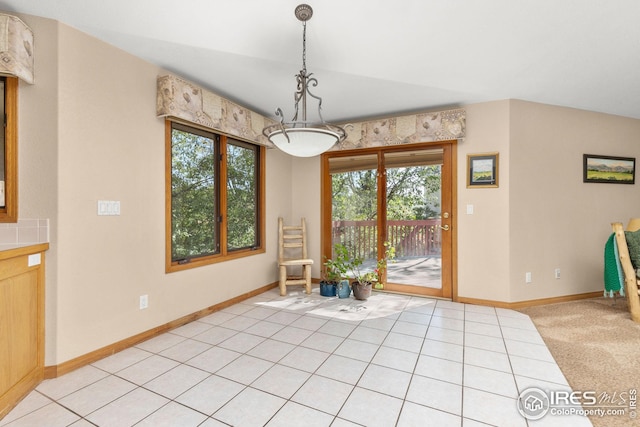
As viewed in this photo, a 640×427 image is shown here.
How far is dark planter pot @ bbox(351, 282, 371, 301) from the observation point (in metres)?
3.68

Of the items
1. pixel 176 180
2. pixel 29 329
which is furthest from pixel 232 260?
pixel 29 329

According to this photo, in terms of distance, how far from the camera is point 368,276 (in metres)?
3.83

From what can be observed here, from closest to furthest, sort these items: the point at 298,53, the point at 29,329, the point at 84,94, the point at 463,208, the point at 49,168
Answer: the point at 29,329, the point at 49,168, the point at 84,94, the point at 298,53, the point at 463,208

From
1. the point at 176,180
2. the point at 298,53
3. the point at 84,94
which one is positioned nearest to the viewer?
the point at 84,94

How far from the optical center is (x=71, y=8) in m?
1.87

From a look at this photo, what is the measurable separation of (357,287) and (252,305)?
4.31 ft

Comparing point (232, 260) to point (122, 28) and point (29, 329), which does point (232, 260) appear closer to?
point (29, 329)

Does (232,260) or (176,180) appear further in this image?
(232,260)

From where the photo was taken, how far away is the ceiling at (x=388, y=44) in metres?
1.87

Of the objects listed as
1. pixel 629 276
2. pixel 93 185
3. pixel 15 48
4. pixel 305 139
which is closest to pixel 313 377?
pixel 305 139

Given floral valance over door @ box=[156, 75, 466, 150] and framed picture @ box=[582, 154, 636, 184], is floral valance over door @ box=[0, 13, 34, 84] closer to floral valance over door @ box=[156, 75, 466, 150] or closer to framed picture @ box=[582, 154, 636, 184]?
floral valance over door @ box=[156, 75, 466, 150]

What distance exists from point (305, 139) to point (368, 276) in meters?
2.44

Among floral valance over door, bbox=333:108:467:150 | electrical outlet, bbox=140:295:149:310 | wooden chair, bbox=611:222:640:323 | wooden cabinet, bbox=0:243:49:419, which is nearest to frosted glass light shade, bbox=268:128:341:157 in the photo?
floral valance over door, bbox=333:108:467:150

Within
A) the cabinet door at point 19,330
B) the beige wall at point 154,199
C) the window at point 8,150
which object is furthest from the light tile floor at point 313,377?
the window at point 8,150
